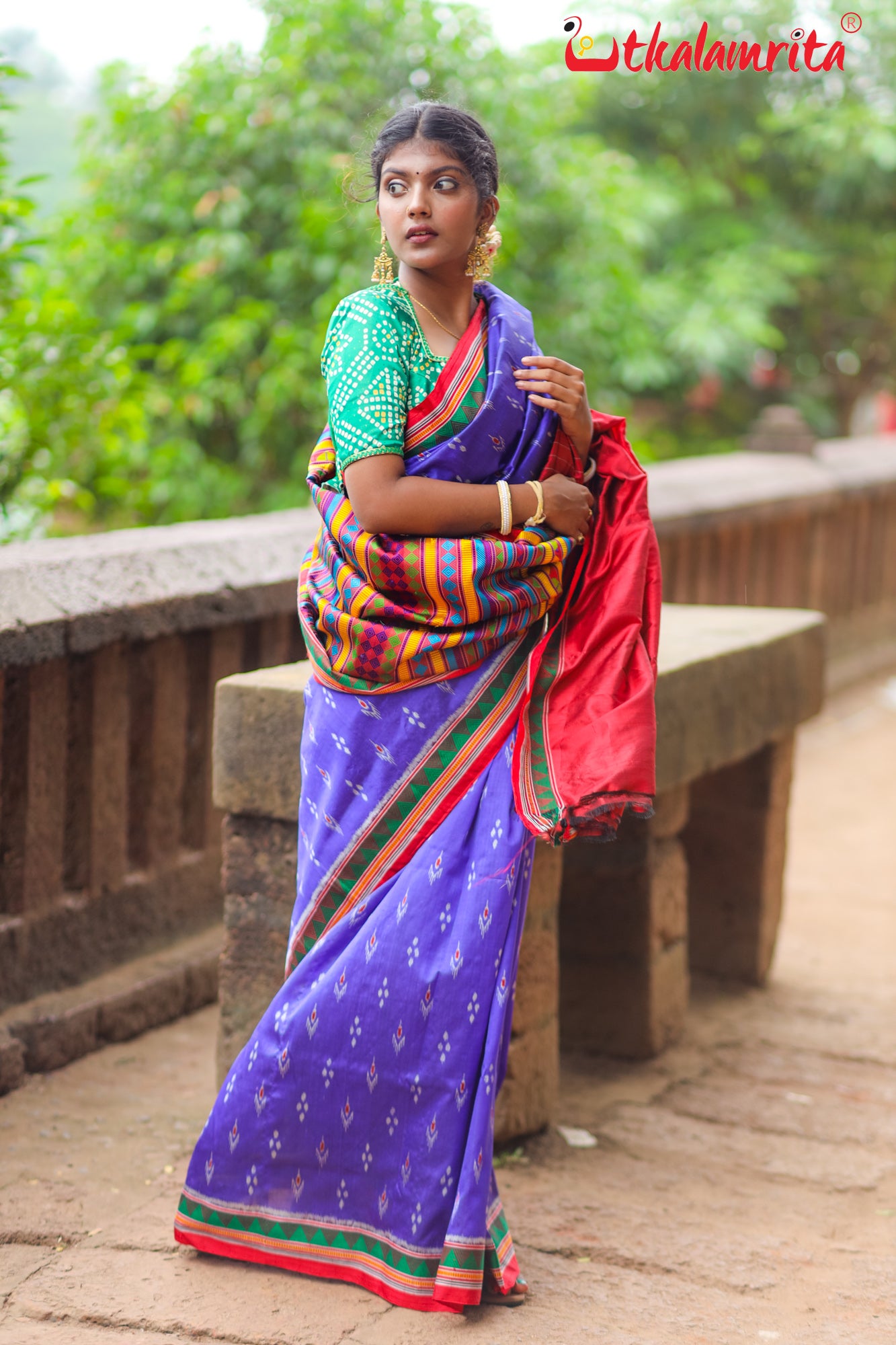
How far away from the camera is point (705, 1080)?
11.5 ft

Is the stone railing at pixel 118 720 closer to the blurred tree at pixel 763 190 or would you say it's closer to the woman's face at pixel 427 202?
the woman's face at pixel 427 202

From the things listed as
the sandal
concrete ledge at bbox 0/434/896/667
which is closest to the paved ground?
the sandal

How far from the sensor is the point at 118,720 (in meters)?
3.44

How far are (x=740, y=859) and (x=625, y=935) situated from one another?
0.75 metres

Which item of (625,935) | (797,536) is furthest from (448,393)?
(797,536)

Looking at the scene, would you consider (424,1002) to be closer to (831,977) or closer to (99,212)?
(831,977)

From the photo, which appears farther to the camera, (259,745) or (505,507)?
(259,745)

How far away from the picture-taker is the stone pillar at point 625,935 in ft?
11.7

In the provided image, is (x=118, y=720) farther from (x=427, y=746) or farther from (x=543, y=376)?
(x=543, y=376)

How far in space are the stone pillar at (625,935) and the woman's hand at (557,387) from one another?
4.46 ft

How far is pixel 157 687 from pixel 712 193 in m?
8.73

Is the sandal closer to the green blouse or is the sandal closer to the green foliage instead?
the green blouse

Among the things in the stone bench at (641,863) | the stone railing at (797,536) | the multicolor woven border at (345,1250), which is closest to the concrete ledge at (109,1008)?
the stone bench at (641,863)

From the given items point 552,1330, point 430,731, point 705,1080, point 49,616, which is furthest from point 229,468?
point 552,1330
